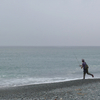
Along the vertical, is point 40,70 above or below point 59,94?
below

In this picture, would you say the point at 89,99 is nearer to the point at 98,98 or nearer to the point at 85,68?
the point at 98,98

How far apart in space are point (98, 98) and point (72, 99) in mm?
1319

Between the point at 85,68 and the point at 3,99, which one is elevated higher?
the point at 85,68

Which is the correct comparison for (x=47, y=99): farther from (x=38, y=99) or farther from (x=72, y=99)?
(x=72, y=99)

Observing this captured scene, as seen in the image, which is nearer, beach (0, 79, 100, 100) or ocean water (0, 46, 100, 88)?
beach (0, 79, 100, 100)

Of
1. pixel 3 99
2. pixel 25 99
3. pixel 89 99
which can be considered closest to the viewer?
pixel 89 99

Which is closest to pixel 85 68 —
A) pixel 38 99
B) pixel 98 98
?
pixel 98 98

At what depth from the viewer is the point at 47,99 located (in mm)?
7582

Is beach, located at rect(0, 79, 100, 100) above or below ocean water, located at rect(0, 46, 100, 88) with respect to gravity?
above

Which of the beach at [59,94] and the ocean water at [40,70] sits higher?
the beach at [59,94]

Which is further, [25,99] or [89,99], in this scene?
[25,99]

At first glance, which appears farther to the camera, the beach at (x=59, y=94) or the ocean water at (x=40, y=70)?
the ocean water at (x=40, y=70)

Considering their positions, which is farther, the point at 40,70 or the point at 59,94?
the point at 40,70

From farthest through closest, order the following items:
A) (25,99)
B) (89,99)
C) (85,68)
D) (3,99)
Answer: (85,68), (3,99), (25,99), (89,99)
